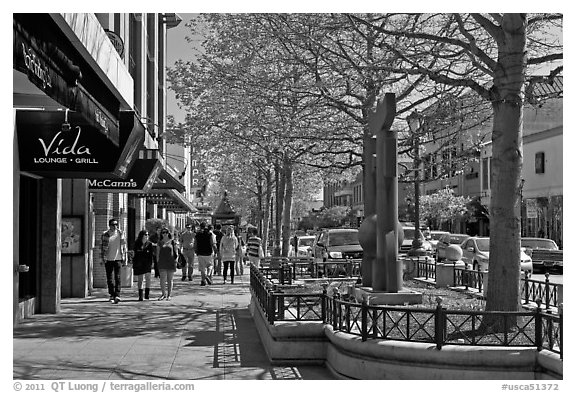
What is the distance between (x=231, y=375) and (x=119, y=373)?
1.27 meters

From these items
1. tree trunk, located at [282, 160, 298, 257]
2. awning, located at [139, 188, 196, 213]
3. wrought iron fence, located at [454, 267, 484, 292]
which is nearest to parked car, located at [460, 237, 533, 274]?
tree trunk, located at [282, 160, 298, 257]

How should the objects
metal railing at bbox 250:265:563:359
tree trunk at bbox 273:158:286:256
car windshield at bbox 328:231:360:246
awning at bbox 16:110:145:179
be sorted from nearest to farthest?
metal railing at bbox 250:265:563:359 → awning at bbox 16:110:145:179 → car windshield at bbox 328:231:360:246 → tree trunk at bbox 273:158:286:256

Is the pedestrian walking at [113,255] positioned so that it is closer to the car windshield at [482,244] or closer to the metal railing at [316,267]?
the metal railing at [316,267]

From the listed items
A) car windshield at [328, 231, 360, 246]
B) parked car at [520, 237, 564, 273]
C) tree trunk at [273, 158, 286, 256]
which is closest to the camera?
car windshield at [328, 231, 360, 246]

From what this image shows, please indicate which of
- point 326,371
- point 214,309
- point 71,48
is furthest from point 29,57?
point 214,309

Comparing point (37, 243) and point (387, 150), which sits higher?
point (387, 150)

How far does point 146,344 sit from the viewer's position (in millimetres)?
10859

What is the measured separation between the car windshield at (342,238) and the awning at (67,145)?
1433 centimetres

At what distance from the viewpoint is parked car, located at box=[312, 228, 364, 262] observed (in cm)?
2566

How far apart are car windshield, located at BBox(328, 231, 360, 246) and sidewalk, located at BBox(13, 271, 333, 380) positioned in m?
10.6

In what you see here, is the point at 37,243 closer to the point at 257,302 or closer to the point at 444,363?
the point at 257,302

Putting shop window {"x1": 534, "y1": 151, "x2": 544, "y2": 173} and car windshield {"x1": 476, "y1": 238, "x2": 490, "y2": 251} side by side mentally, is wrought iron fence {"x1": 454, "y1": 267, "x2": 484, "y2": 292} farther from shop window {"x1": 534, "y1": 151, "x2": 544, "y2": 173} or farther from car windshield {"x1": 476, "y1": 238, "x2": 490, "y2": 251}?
shop window {"x1": 534, "y1": 151, "x2": 544, "y2": 173}

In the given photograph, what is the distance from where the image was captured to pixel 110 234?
16703 millimetres

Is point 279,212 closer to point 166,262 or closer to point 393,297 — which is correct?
point 166,262
